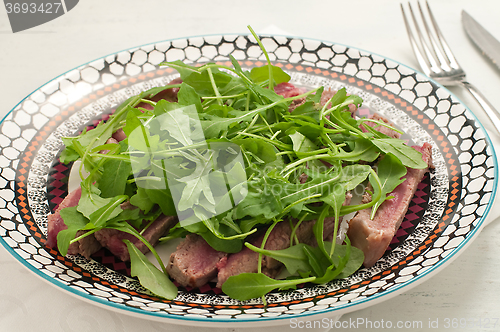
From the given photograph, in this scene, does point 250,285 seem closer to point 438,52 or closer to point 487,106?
point 487,106

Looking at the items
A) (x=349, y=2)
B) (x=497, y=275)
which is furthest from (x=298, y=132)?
(x=349, y=2)

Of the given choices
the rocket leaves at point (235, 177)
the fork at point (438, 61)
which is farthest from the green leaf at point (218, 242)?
the fork at point (438, 61)

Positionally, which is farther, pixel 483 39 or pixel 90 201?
pixel 483 39

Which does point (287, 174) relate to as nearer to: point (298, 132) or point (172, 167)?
point (298, 132)

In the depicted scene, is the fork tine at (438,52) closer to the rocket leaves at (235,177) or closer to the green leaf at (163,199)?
the rocket leaves at (235,177)

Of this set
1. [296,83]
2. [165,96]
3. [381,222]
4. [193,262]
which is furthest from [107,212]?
[296,83]

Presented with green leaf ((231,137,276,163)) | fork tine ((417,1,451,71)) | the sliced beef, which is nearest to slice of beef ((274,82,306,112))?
the sliced beef
